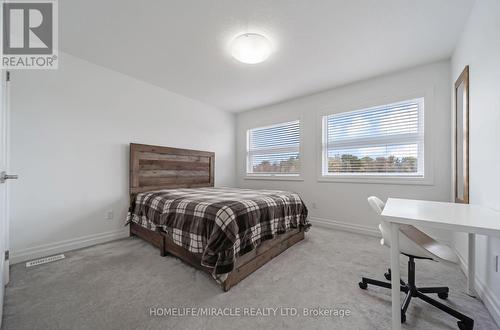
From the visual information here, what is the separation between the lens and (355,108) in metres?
3.13

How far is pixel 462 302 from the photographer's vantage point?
1.47m

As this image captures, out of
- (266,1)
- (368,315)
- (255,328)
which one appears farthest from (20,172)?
(368,315)

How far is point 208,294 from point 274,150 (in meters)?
3.08

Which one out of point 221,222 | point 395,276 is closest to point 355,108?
point 395,276

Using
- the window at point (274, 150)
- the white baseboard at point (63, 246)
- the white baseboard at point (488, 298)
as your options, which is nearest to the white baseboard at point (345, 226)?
the window at point (274, 150)

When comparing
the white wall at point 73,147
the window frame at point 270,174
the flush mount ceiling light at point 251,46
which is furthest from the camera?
the window frame at point 270,174

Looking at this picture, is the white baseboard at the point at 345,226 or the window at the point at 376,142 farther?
the white baseboard at the point at 345,226

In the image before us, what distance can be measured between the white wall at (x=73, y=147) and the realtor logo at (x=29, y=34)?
122 mm

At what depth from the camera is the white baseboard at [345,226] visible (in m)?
2.91

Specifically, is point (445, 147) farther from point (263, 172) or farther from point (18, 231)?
point (18, 231)

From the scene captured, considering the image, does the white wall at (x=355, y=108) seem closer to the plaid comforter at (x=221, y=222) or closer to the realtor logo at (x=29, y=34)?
the plaid comforter at (x=221, y=222)

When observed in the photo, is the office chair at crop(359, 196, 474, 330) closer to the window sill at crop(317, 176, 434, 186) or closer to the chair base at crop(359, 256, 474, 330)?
the chair base at crop(359, 256, 474, 330)

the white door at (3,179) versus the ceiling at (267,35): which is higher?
the ceiling at (267,35)

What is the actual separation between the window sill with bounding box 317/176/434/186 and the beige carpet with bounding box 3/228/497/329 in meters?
1.04
